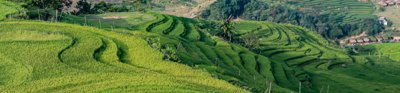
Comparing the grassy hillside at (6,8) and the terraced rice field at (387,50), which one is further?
the terraced rice field at (387,50)

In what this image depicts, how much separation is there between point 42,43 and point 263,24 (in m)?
91.3

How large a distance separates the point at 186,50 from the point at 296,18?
4656 inches

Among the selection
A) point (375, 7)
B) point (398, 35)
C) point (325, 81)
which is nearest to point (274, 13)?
point (398, 35)

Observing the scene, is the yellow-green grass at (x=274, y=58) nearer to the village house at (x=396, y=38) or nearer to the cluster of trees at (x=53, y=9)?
the cluster of trees at (x=53, y=9)

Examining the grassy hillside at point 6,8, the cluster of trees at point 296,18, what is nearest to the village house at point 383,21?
the cluster of trees at point 296,18

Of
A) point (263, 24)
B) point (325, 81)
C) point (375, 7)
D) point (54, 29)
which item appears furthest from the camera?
point (375, 7)

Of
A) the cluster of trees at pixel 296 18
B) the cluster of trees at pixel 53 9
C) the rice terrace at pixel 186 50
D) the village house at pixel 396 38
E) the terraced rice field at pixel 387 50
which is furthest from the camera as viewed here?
the cluster of trees at pixel 296 18

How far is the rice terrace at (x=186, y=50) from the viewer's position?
2742 centimetres

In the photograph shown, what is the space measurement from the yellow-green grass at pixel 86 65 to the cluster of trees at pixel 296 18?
112388 millimetres

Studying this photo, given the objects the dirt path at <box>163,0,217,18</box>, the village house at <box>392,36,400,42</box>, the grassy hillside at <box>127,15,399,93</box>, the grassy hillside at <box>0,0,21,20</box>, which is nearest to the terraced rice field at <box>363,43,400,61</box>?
the grassy hillside at <box>127,15,399,93</box>

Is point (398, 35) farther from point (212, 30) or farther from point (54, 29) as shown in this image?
point (54, 29)

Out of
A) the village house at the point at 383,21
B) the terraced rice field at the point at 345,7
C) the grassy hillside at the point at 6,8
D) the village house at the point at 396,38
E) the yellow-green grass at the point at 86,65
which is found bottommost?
the village house at the point at 396,38

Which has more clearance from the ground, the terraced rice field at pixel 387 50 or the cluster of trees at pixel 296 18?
the cluster of trees at pixel 296 18

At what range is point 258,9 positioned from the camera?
157000 millimetres
